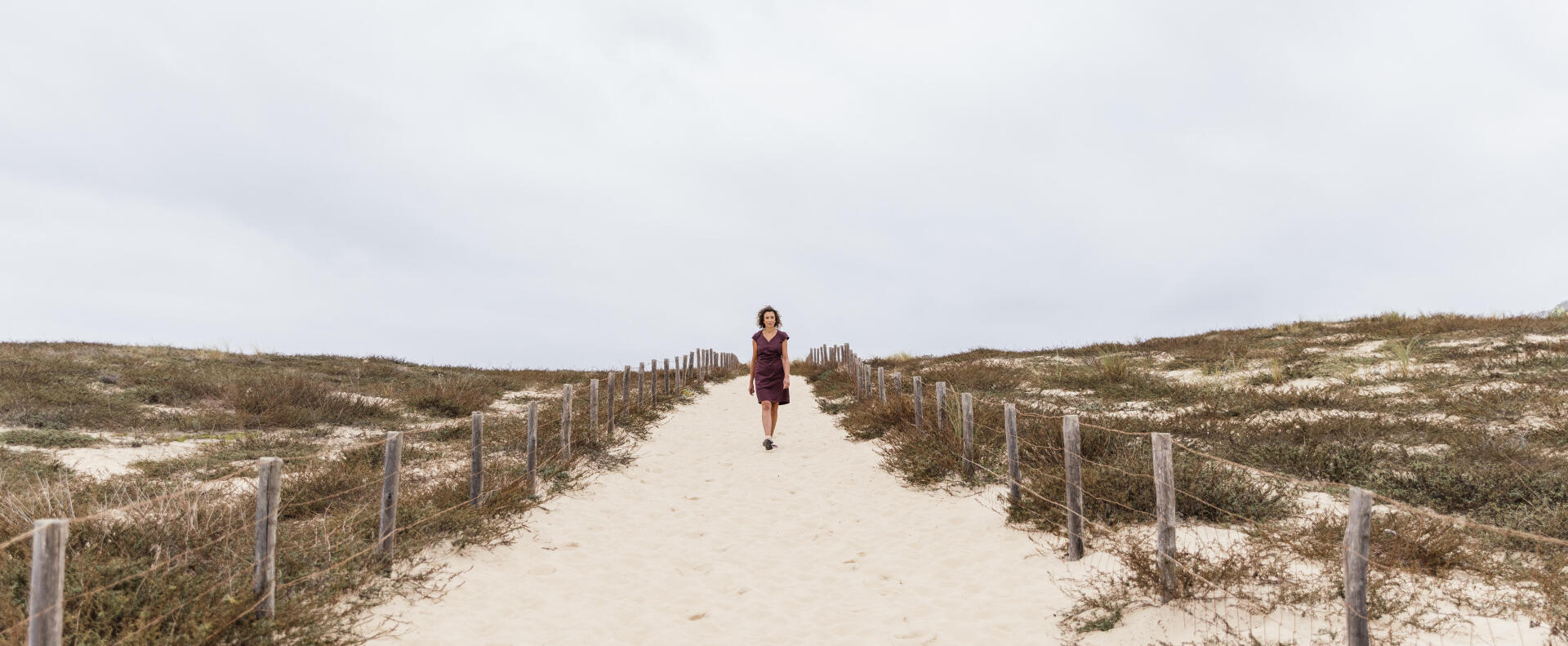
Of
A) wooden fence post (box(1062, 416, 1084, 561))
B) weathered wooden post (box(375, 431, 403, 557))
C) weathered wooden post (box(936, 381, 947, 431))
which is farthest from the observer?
weathered wooden post (box(936, 381, 947, 431))

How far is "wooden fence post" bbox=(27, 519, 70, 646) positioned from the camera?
8.51 ft

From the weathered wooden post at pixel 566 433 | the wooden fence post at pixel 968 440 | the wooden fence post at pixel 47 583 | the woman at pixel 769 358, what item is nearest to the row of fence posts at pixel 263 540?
the wooden fence post at pixel 47 583

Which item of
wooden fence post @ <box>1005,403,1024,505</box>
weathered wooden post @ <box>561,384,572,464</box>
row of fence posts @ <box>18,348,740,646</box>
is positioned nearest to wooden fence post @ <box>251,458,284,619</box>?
row of fence posts @ <box>18,348,740,646</box>

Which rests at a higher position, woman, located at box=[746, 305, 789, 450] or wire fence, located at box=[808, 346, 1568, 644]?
woman, located at box=[746, 305, 789, 450]

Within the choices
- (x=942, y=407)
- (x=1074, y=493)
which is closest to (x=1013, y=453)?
(x=1074, y=493)

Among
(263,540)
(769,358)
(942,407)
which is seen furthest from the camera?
(769,358)

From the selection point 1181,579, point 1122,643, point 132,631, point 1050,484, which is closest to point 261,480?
point 132,631

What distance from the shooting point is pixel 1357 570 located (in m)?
3.20

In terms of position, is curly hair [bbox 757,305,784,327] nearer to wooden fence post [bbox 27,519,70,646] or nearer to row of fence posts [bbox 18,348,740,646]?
row of fence posts [bbox 18,348,740,646]

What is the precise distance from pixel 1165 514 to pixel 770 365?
6649mm

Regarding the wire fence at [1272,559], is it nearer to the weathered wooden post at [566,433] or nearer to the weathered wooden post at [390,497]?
the weathered wooden post at [390,497]

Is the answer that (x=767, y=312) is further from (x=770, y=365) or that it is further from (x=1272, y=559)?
(x=1272, y=559)

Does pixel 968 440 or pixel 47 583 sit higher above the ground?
pixel 47 583

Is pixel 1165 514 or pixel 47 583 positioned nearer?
pixel 47 583
